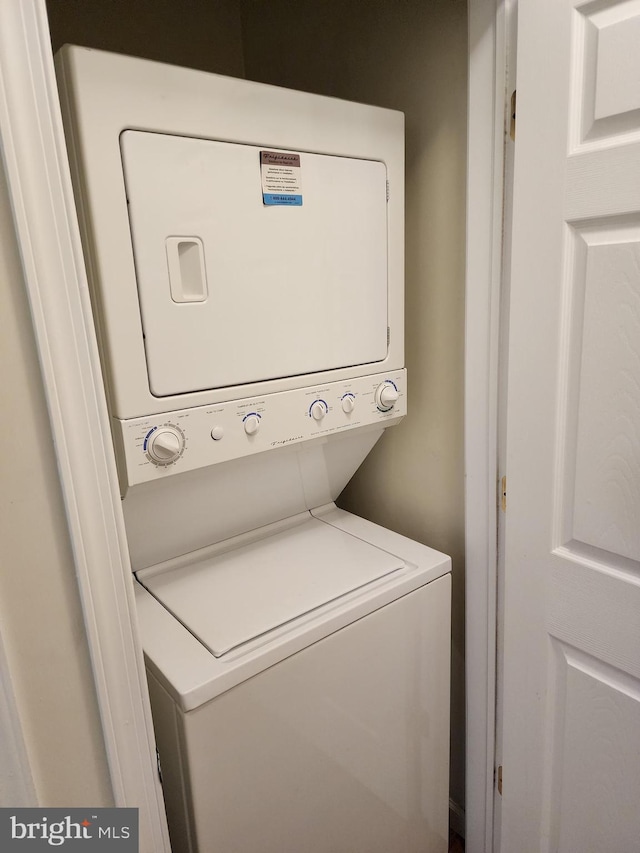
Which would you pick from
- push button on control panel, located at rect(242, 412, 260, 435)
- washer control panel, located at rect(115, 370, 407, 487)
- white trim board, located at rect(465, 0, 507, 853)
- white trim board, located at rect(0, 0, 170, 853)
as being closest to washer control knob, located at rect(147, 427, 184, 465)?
washer control panel, located at rect(115, 370, 407, 487)

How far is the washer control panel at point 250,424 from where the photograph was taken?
1121mm

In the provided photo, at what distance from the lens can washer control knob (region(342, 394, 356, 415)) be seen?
55.8 inches

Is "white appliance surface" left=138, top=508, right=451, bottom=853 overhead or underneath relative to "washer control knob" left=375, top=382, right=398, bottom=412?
underneath

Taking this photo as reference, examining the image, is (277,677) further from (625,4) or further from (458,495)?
(625,4)

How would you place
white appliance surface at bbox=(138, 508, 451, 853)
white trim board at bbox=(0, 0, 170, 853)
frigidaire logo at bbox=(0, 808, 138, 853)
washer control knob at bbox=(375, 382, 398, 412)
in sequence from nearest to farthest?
1. white trim board at bbox=(0, 0, 170, 853)
2. frigidaire logo at bbox=(0, 808, 138, 853)
3. white appliance surface at bbox=(138, 508, 451, 853)
4. washer control knob at bbox=(375, 382, 398, 412)

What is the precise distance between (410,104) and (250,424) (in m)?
0.97

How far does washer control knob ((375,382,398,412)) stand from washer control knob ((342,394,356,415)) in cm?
8

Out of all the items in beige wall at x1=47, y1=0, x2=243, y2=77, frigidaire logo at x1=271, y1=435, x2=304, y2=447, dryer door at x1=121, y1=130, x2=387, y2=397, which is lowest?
frigidaire logo at x1=271, y1=435, x2=304, y2=447

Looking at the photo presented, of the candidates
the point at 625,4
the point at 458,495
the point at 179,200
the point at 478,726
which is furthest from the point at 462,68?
the point at 478,726

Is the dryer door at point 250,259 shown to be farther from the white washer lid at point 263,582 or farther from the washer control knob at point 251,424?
the white washer lid at point 263,582

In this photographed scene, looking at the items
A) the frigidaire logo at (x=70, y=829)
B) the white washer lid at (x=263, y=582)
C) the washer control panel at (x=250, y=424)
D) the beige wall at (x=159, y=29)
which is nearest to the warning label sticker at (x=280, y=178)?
the washer control panel at (x=250, y=424)

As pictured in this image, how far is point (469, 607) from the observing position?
1579 mm

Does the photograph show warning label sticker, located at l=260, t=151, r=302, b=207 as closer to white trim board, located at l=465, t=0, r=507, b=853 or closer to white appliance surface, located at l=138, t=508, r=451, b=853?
white trim board, located at l=465, t=0, r=507, b=853

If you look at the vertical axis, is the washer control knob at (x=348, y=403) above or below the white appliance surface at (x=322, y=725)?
above
